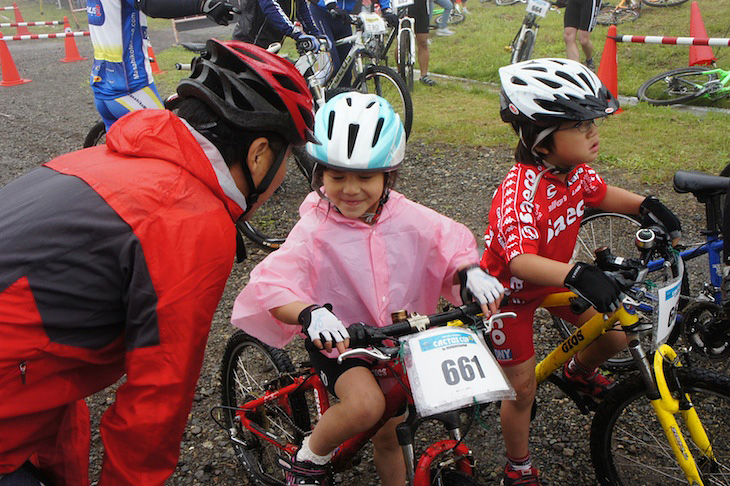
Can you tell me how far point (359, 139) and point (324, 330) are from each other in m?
0.78

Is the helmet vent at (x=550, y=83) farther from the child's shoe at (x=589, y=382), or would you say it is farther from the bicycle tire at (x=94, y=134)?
the bicycle tire at (x=94, y=134)

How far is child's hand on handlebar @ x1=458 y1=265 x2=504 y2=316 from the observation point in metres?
2.09

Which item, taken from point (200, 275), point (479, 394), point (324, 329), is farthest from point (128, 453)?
point (479, 394)

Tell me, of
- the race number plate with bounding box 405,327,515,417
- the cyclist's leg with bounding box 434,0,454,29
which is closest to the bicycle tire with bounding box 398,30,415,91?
the cyclist's leg with bounding box 434,0,454,29

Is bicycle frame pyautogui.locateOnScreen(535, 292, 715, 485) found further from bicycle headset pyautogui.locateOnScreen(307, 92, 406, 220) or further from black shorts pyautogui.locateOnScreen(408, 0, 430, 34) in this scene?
black shorts pyautogui.locateOnScreen(408, 0, 430, 34)

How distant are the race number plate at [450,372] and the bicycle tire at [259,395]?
3.59ft

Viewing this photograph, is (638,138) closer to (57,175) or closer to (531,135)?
(531,135)

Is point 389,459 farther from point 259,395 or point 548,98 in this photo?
point 548,98

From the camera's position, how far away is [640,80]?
934 centimetres

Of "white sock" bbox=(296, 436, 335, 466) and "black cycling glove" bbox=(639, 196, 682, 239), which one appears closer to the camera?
"white sock" bbox=(296, 436, 335, 466)

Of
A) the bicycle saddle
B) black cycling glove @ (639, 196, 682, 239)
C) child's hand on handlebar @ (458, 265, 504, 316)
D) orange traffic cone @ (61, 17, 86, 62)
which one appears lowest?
orange traffic cone @ (61, 17, 86, 62)

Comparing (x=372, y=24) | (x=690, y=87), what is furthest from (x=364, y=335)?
(x=690, y=87)

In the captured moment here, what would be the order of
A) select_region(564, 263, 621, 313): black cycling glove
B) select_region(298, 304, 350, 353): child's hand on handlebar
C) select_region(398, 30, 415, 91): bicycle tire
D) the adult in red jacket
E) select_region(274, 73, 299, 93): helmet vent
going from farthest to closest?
select_region(398, 30, 415, 91): bicycle tire < select_region(564, 263, 621, 313): black cycling glove < select_region(274, 73, 299, 93): helmet vent < select_region(298, 304, 350, 353): child's hand on handlebar < the adult in red jacket

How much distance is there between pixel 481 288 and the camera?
7.06ft
